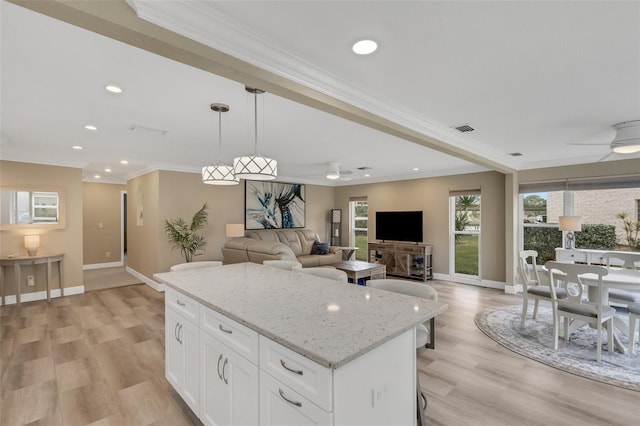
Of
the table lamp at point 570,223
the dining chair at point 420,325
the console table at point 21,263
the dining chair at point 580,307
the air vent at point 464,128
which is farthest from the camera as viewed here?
the table lamp at point 570,223

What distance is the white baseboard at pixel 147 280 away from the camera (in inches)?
224

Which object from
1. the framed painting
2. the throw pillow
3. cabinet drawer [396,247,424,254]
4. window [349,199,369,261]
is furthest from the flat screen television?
the framed painting

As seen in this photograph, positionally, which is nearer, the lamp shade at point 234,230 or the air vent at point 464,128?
the air vent at point 464,128

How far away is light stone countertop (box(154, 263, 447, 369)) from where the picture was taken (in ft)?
4.19

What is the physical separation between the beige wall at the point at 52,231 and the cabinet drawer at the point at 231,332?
205 inches

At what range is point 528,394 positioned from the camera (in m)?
2.48

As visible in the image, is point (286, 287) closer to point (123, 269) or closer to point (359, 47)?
point (359, 47)

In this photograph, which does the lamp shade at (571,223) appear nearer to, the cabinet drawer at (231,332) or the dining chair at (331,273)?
the dining chair at (331,273)

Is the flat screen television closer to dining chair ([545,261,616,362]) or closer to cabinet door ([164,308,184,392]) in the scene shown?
dining chair ([545,261,616,362])

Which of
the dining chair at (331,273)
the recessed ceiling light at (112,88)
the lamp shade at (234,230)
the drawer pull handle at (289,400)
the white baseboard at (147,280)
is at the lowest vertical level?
the white baseboard at (147,280)

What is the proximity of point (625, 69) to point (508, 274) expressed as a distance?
443 cm

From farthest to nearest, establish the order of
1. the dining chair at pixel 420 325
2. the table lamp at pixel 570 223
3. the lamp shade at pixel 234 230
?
the lamp shade at pixel 234 230 < the table lamp at pixel 570 223 < the dining chair at pixel 420 325

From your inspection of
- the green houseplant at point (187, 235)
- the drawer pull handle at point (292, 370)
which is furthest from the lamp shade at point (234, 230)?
the drawer pull handle at point (292, 370)

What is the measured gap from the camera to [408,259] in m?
6.92
